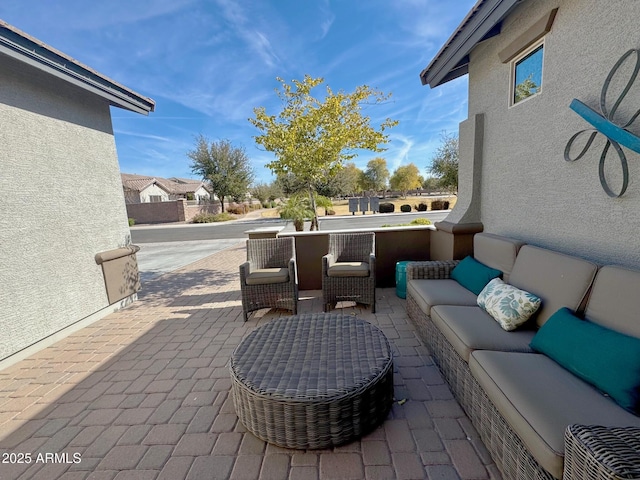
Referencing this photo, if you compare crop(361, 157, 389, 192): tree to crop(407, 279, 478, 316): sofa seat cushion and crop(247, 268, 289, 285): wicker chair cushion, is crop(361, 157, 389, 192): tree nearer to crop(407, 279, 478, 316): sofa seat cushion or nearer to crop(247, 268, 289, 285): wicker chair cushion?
crop(247, 268, 289, 285): wicker chair cushion

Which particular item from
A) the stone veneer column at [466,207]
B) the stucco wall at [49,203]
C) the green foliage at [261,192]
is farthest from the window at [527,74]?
the green foliage at [261,192]

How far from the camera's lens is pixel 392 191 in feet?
137

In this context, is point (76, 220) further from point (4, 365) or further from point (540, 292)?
point (540, 292)

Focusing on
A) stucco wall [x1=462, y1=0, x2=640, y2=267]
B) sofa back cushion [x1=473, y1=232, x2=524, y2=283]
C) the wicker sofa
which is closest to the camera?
the wicker sofa

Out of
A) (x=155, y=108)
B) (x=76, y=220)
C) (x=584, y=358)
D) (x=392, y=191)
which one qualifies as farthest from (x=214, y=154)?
(x=392, y=191)

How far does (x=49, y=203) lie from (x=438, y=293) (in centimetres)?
461

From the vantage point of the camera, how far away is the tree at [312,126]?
548 centimetres

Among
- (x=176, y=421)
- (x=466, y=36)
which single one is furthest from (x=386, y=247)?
(x=176, y=421)

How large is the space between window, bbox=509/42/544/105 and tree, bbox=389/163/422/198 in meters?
37.2

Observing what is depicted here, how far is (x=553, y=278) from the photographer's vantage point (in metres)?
2.21

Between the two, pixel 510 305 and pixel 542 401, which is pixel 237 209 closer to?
pixel 510 305

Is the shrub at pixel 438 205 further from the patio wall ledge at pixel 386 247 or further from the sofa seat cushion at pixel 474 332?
the sofa seat cushion at pixel 474 332

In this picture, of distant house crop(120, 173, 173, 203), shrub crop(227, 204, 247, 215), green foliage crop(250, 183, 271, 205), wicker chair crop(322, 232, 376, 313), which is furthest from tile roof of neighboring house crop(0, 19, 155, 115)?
green foliage crop(250, 183, 271, 205)

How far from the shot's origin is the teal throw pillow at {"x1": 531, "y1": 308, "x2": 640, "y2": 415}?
1355 millimetres
